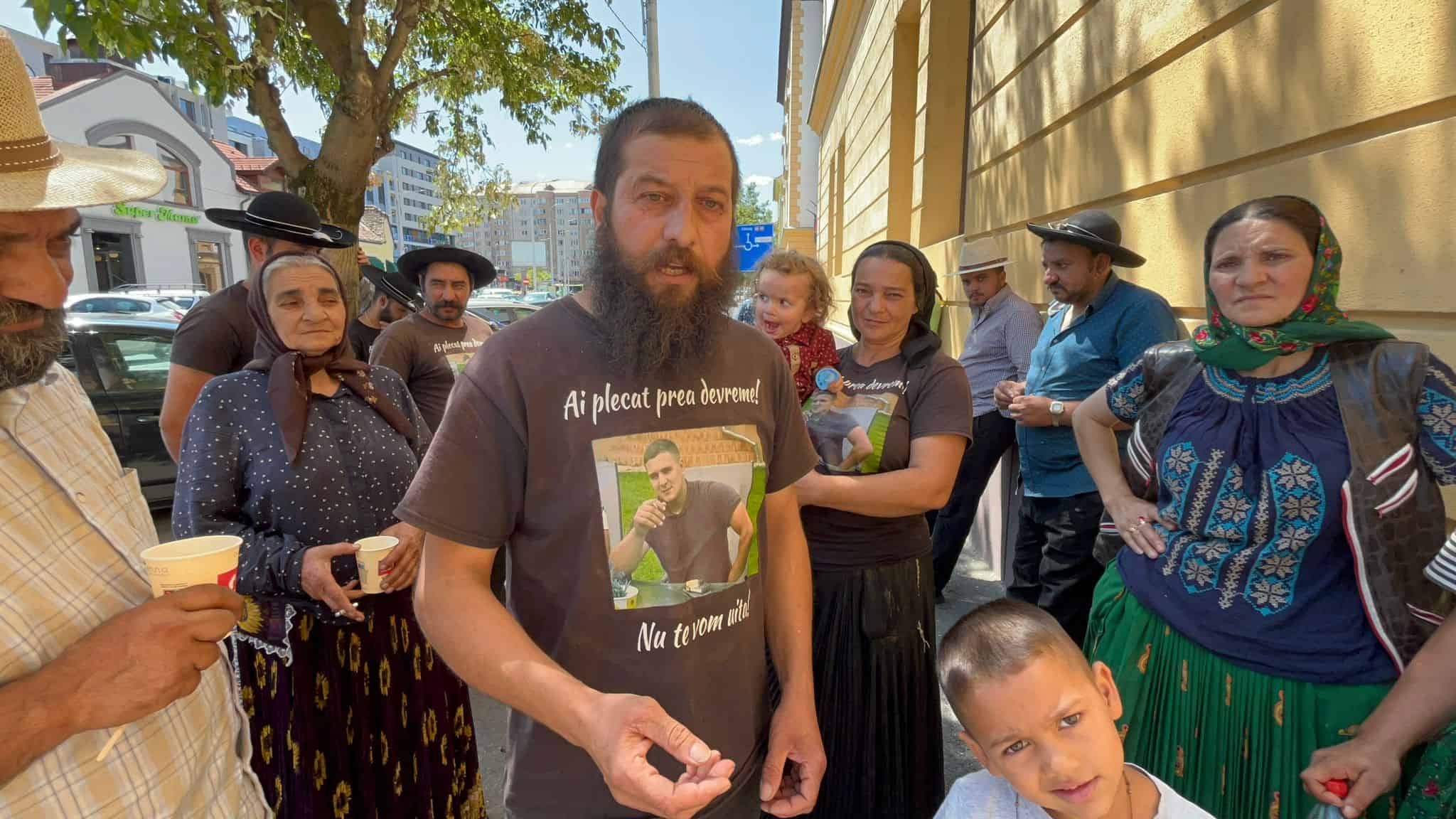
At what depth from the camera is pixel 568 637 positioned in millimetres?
1244

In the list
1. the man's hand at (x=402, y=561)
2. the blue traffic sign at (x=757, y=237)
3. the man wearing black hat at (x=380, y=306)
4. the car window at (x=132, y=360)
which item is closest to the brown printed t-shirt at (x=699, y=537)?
the man's hand at (x=402, y=561)

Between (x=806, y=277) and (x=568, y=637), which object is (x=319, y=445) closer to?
(x=568, y=637)

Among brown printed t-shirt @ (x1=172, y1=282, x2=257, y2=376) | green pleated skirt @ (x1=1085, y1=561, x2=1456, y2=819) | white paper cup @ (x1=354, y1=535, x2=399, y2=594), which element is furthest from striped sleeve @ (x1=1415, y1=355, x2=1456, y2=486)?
brown printed t-shirt @ (x1=172, y1=282, x2=257, y2=376)

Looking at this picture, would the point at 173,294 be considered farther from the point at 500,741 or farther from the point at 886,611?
the point at 886,611

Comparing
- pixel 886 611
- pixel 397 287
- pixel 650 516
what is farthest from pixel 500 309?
pixel 650 516

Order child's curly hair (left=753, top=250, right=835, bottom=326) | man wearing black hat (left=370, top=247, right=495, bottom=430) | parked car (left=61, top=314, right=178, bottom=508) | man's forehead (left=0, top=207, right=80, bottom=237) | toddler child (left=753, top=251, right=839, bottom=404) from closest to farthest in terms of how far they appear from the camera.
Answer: man's forehead (left=0, top=207, right=80, bottom=237), toddler child (left=753, top=251, right=839, bottom=404), child's curly hair (left=753, top=250, right=835, bottom=326), man wearing black hat (left=370, top=247, right=495, bottom=430), parked car (left=61, top=314, right=178, bottom=508)

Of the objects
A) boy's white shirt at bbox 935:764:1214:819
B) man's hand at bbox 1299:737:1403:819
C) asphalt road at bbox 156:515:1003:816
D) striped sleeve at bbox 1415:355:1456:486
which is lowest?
asphalt road at bbox 156:515:1003:816

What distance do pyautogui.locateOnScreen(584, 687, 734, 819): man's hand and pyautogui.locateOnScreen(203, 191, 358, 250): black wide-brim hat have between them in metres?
3.01

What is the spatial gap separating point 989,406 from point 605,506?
11.5 ft

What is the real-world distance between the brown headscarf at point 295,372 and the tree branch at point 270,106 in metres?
5.72

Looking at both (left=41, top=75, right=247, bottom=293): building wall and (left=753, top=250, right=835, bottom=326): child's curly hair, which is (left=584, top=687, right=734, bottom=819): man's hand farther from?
(left=41, top=75, right=247, bottom=293): building wall

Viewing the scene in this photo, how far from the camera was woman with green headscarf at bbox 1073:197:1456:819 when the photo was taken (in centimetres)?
144

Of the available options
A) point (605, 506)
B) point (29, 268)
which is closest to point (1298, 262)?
point (605, 506)

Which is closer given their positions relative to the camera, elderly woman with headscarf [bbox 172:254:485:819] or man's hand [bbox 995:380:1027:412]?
elderly woman with headscarf [bbox 172:254:485:819]
